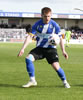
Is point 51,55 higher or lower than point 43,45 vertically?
lower

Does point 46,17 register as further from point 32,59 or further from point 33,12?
point 33,12

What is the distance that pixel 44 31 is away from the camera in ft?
24.8

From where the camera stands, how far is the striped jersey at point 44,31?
24.7ft

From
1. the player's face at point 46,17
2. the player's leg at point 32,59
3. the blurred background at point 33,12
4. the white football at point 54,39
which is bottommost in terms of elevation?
the blurred background at point 33,12

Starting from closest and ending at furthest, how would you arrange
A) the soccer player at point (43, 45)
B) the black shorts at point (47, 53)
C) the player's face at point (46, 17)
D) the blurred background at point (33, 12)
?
1. the player's face at point (46, 17)
2. the soccer player at point (43, 45)
3. the black shorts at point (47, 53)
4. the blurred background at point (33, 12)

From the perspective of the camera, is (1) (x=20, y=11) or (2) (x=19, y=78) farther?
(1) (x=20, y=11)

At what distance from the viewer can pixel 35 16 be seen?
58062mm

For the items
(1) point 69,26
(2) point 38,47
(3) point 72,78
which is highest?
(2) point 38,47

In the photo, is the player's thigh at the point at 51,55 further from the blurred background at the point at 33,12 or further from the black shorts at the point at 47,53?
the blurred background at the point at 33,12

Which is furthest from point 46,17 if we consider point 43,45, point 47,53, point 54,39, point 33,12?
point 33,12

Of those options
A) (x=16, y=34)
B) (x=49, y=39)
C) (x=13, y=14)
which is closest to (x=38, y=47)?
(x=49, y=39)

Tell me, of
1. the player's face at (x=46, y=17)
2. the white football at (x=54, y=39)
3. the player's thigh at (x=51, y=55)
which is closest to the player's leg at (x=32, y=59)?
the player's thigh at (x=51, y=55)

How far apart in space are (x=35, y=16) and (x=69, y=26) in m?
6.74

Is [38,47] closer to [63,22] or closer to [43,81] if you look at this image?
[43,81]
